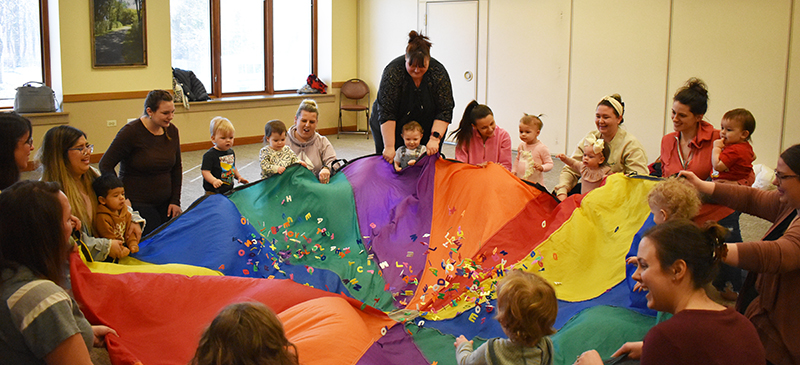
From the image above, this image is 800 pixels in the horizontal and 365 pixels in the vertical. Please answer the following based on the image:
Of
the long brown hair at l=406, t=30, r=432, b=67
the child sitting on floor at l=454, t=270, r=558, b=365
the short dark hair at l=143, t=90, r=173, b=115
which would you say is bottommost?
the child sitting on floor at l=454, t=270, r=558, b=365

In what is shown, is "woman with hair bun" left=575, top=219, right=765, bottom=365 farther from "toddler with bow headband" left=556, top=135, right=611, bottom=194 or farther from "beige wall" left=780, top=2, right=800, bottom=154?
Answer: "beige wall" left=780, top=2, right=800, bottom=154

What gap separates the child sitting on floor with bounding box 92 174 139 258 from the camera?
323 centimetres

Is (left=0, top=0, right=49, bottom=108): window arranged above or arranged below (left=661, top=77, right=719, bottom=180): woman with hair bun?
above

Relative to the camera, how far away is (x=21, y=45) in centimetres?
721

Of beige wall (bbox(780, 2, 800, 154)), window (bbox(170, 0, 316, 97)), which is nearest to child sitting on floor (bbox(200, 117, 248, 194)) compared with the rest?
window (bbox(170, 0, 316, 97))

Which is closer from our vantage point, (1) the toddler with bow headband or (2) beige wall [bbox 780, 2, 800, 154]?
(1) the toddler with bow headband

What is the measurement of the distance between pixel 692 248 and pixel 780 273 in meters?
0.64

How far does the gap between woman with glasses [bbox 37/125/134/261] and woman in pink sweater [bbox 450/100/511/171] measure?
2162 millimetres

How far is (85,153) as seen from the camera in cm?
323

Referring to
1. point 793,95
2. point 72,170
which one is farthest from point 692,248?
point 793,95

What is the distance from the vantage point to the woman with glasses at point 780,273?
2127mm

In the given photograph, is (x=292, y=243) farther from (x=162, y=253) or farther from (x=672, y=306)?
(x=672, y=306)

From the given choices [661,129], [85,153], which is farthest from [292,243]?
[661,129]

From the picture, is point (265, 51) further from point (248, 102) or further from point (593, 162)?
point (593, 162)
